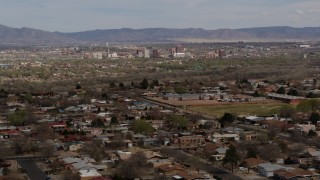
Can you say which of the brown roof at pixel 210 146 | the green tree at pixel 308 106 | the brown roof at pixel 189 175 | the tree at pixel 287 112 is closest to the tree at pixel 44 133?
the brown roof at pixel 210 146

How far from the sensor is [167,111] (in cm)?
2944

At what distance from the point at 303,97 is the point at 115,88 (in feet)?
42.7

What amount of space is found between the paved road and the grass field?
1236cm

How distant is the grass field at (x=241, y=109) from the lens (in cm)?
2917

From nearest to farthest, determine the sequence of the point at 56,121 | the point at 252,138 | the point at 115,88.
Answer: the point at 252,138 → the point at 56,121 → the point at 115,88

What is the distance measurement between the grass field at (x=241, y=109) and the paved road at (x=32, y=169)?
12.4 meters

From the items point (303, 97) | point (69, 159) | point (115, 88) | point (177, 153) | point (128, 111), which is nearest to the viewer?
point (69, 159)

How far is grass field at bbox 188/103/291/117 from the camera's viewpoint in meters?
29.2

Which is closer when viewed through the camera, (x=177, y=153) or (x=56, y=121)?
(x=177, y=153)

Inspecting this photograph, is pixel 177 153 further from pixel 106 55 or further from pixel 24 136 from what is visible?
pixel 106 55

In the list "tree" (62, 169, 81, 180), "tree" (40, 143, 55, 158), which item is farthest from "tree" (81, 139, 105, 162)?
"tree" (62, 169, 81, 180)

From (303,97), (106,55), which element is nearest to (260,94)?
(303,97)

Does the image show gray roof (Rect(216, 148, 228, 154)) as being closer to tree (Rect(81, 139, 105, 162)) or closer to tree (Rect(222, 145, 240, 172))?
tree (Rect(222, 145, 240, 172))

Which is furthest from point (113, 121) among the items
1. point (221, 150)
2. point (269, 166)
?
point (269, 166)
